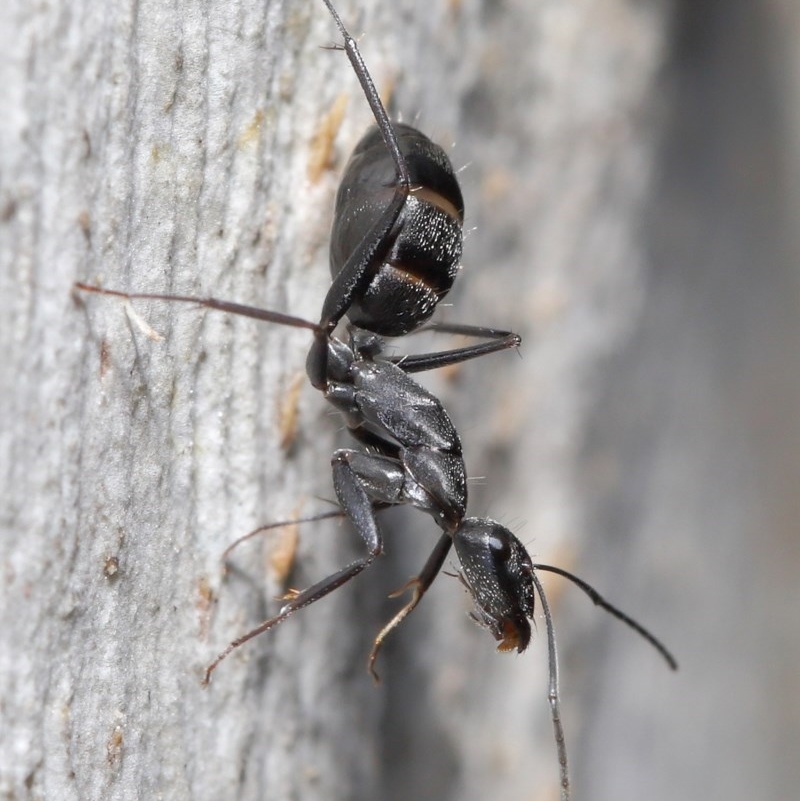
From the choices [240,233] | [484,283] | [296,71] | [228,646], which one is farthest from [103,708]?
[484,283]

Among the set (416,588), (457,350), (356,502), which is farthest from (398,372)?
(416,588)

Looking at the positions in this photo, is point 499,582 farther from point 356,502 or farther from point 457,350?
point 457,350

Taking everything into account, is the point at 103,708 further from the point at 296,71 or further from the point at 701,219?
the point at 701,219

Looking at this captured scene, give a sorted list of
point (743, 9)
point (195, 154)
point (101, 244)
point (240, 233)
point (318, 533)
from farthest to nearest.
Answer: point (743, 9) < point (318, 533) < point (240, 233) < point (195, 154) < point (101, 244)

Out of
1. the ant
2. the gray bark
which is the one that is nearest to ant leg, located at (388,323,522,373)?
the ant

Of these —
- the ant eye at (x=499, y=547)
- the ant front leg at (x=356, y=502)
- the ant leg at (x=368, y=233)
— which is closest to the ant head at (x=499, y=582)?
the ant eye at (x=499, y=547)

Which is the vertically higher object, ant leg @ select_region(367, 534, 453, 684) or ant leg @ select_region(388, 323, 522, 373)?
ant leg @ select_region(388, 323, 522, 373)

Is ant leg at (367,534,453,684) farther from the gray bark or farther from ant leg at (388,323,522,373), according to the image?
ant leg at (388,323,522,373)
